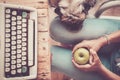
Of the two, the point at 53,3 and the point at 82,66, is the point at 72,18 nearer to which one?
the point at 53,3

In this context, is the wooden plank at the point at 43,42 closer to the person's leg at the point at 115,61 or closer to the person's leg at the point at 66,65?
the person's leg at the point at 66,65

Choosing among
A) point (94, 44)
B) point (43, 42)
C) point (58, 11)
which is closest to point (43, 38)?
point (43, 42)

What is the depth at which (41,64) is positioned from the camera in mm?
1271

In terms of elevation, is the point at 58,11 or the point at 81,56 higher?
the point at 58,11

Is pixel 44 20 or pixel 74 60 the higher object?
pixel 44 20

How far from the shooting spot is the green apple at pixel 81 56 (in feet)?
4.11

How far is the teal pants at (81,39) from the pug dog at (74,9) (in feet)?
0.15

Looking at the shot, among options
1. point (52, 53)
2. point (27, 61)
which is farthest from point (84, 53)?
point (27, 61)

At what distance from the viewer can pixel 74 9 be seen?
1257mm

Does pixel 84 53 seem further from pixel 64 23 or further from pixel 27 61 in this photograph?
pixel 27 61

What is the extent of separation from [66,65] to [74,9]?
302 millimetres

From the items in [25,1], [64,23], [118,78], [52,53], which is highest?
[25,1]

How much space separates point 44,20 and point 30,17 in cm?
8

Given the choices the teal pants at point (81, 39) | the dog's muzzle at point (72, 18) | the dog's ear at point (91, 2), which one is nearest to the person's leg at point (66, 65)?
the teal pants at point (81, 39)
